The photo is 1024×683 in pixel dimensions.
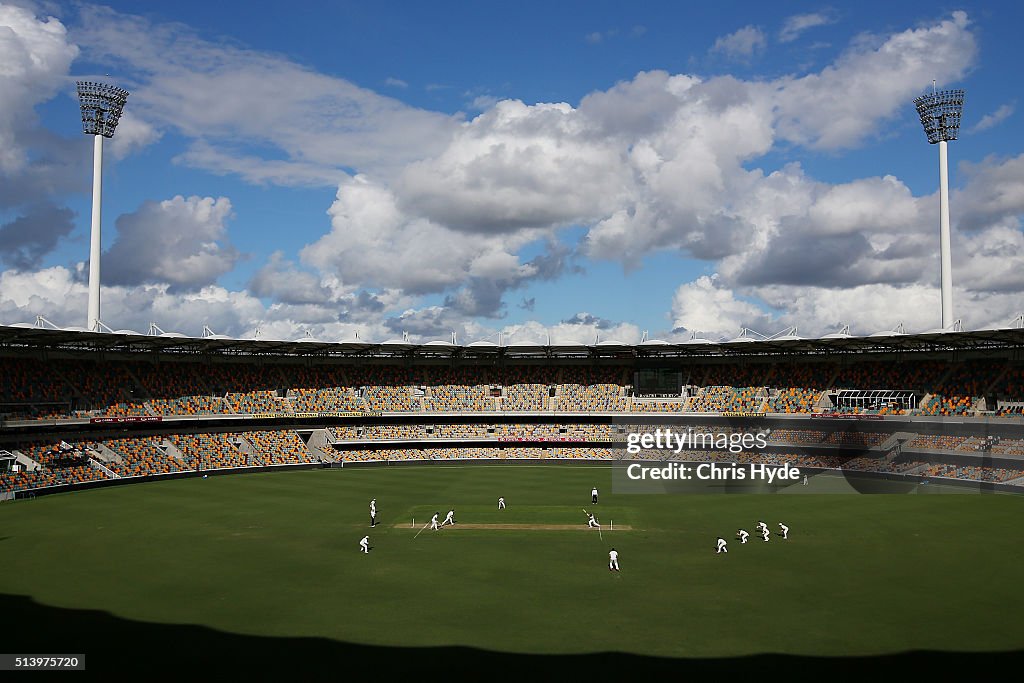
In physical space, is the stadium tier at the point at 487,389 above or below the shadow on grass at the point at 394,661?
above

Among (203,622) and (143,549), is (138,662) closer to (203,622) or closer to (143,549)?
(203,622)

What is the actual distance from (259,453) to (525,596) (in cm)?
4418

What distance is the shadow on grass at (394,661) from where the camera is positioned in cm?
1739

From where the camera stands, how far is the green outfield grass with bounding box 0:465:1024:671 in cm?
2014

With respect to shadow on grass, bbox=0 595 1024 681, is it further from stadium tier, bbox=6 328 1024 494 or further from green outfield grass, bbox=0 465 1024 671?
stadium tier, bbox=6 328 1024 494

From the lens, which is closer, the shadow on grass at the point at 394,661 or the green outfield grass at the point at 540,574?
the shadow on grass at the point at 394,661

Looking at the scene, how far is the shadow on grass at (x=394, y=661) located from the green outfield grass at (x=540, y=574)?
A: 370mm

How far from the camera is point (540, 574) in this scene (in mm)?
26312

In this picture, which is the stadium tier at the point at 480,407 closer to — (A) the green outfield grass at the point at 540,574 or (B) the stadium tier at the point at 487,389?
(B) the stadium tier at the point at 487,389

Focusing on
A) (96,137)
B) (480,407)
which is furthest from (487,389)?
(96,137)

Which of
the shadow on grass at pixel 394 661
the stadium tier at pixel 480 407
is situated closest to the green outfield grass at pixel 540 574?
the shadow on grass at pixel 394 661

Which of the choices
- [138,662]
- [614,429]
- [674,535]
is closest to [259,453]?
[614,429]

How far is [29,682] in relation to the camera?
56.6 ft

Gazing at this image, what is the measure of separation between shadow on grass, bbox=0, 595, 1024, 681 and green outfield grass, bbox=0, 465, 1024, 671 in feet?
1.21
